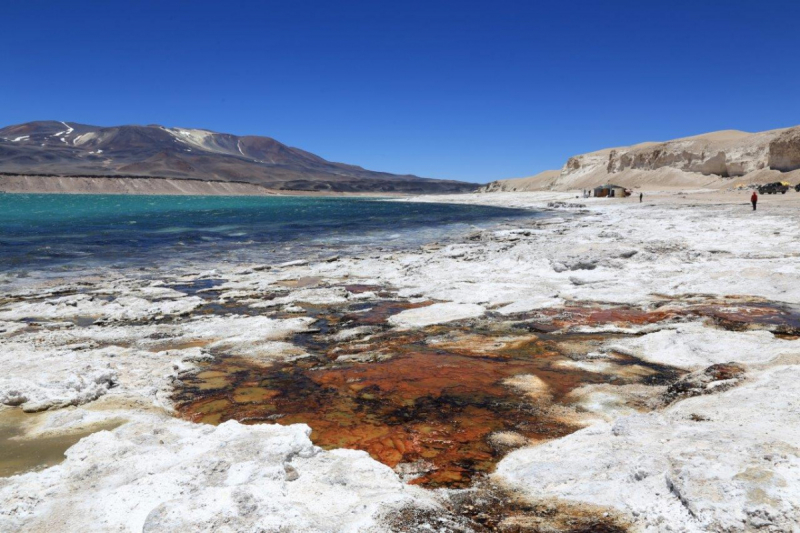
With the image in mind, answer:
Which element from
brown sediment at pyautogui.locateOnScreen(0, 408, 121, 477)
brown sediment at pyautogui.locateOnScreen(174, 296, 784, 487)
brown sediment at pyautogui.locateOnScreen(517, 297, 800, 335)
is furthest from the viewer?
brown sediment at pyautogui.locateOnScreen(517, 297, 800, 335)

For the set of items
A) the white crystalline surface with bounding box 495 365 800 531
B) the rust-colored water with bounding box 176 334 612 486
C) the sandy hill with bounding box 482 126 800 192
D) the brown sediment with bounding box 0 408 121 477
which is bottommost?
the rust-colored water with bounding box 176 334 612 486

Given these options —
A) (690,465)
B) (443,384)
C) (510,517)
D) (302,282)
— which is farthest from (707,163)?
(510,517)

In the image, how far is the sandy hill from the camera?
5772 centimetres

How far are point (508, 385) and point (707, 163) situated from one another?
261 feet

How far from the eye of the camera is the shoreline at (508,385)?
3.01 m

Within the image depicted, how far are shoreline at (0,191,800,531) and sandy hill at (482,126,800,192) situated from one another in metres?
56.7

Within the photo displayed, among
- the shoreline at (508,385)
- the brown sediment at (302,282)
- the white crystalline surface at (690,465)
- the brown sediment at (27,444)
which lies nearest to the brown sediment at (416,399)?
the shoreline at (508,385)

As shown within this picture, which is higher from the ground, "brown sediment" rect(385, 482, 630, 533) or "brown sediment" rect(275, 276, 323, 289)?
"brown sediment" rect(385, 482, 630, 533)

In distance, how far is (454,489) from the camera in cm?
346

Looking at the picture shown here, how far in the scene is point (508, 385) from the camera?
5.42 m

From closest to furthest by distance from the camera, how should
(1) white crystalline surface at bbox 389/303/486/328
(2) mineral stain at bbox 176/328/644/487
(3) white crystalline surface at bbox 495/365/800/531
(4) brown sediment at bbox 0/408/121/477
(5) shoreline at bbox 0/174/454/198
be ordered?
(3) white crystalline surface at bbox 495/365/800/531
(4) brown sediment at bbox 0/408/121/477
(2) mineral stain at bbox 176/328/644/487
(1) white crystalline surface at bbox 389/303/486/328
(5) shoreline at bbox 0/174/454/198

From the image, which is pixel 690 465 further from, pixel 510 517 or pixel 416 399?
pixel 416 399

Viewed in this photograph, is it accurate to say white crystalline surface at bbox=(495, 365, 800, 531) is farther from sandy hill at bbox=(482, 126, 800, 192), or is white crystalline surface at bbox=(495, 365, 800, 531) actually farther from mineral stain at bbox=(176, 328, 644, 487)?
sandy hill at bbox=(482, 126, 800, 192)

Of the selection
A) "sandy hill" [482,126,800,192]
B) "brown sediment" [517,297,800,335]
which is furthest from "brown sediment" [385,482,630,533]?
"sandy hill" [482,126,800,192]
